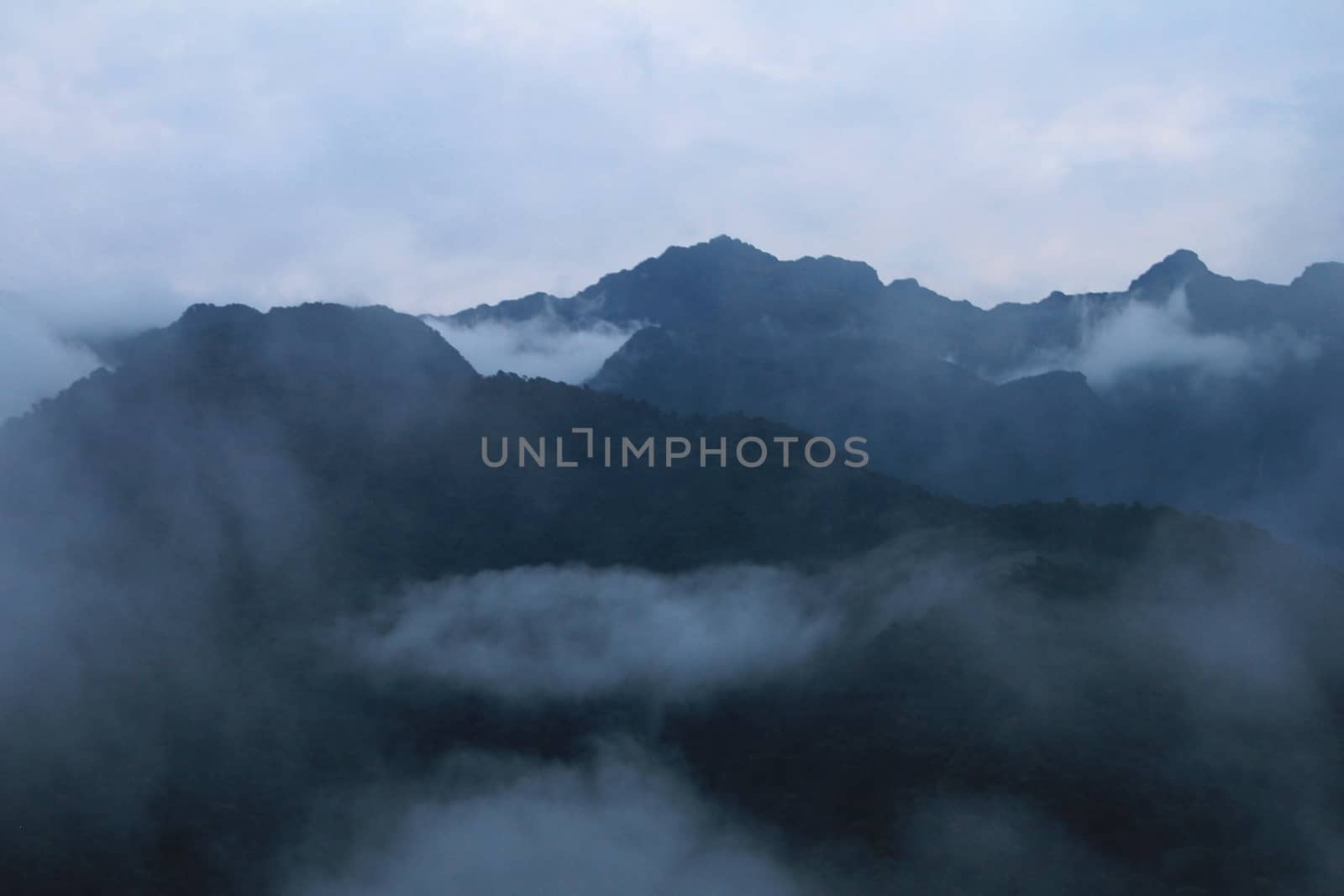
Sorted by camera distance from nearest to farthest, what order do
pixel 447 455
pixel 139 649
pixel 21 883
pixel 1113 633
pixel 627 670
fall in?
pixel 21 883
pixel 1113 633
pixel 139 649
pixel 627 670
pixel 447 455

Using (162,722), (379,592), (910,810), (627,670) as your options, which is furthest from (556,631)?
(910,810)

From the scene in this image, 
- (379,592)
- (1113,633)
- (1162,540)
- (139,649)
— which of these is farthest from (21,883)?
(1162,540)

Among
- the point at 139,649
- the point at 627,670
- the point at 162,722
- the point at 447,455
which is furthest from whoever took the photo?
the point at 447,455

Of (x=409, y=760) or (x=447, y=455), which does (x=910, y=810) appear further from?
(x=447, y=455)

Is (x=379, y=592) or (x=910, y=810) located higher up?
(x=379, y=592)

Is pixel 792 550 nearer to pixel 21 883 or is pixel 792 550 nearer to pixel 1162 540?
pixel 1162 540

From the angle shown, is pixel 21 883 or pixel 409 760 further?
pixel 409 760

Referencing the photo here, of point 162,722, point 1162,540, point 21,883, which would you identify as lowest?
point 21,883

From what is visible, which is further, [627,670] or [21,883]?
[627,670]

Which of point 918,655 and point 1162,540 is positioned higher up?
point 1162,540
